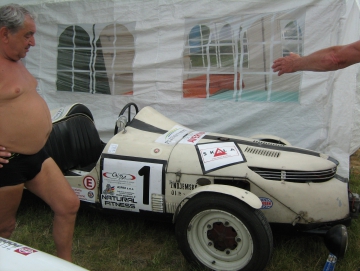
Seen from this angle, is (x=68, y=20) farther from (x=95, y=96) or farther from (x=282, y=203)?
(x=282, y=203)

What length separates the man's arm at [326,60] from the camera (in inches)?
107

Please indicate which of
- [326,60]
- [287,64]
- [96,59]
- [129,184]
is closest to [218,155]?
[129,184]

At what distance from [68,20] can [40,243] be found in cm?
413

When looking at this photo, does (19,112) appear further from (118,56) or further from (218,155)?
(118,56)

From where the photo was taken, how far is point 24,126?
7.45 feet

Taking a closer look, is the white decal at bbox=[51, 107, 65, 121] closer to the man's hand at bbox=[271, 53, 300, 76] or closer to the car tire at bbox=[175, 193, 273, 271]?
the car tire at bbox=[175, 193, 273, 271]

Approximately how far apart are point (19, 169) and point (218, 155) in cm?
151

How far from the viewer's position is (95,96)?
6457mm

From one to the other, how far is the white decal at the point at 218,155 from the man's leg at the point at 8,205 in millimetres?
1397

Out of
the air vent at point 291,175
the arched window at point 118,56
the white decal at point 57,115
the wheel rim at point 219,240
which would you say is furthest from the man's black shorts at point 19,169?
the arched window at point 118,56

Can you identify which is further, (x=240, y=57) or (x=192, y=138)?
(x=240, y=57)

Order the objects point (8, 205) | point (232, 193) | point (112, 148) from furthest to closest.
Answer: point (112, 148) → point (232, 193) → point (8, 205)

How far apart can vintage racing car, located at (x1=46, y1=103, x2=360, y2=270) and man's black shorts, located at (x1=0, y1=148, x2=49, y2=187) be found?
0.95m

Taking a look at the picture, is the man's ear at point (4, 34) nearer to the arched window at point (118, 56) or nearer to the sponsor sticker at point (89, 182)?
the sponsor sticker at point (89, 182)
